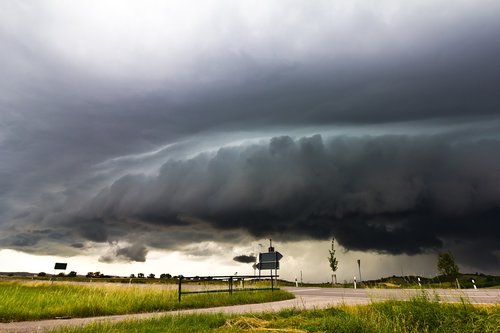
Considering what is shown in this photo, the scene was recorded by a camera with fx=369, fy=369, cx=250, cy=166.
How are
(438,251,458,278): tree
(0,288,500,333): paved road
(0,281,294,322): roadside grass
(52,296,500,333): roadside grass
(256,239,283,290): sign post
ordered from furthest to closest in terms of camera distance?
(438,251,458,278): tree, (256,239,283,290): sign post, (0,281,294,322): roadside grass, (0,288,500,333): paved road, (52,296,500,333): roadside grass

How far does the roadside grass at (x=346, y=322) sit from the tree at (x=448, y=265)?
42.9 metres

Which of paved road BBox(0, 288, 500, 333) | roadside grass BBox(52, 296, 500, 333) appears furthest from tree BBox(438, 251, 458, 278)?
roadside grass BBox(52, 296, 500, 333)

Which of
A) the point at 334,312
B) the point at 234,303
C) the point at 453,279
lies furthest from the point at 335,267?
the point at 334,312

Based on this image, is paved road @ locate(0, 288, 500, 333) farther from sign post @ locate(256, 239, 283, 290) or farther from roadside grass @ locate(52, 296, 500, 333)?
sign post @ locate(256, 239, 283, 290)

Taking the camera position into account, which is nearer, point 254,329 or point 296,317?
point 254,329

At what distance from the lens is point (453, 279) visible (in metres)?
49.3

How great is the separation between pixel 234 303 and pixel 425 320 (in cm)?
1038

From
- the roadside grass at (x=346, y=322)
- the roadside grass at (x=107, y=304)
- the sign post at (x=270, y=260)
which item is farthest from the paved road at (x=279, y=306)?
the sign post at (x=270, y=260)

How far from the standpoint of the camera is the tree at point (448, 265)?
48750mm

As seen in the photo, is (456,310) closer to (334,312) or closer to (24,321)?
(334,312)

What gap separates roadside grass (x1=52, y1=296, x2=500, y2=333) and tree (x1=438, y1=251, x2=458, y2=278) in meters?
42.9

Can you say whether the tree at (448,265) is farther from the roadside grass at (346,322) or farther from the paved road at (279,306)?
the roadside grass at (346,322)

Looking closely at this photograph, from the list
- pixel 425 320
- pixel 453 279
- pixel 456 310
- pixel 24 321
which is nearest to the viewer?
pixel 425 320

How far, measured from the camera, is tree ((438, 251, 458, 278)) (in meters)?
48.8
